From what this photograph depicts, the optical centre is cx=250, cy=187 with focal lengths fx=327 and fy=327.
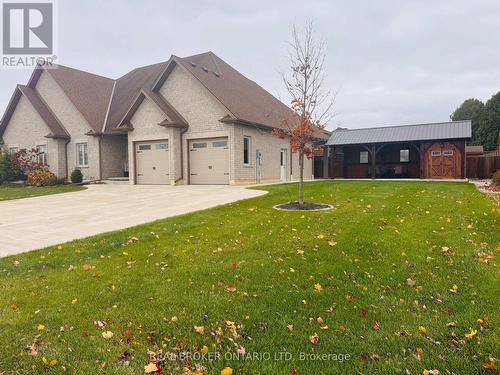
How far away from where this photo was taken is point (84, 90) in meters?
25.1

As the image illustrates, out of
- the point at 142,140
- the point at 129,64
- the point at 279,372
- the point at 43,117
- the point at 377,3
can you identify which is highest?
the point at 129,64

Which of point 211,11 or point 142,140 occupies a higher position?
point 211,11

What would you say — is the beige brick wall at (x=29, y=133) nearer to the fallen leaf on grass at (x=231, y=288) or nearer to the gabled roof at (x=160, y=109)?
the gabled roof at (x=160, y=109)

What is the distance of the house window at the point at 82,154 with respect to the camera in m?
23.7

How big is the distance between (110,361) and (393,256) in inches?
154

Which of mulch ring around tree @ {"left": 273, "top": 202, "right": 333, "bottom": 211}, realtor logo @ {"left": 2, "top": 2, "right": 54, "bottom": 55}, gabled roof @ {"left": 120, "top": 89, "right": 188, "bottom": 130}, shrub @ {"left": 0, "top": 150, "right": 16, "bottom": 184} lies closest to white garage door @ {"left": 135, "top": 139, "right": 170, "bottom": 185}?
gabled roof @ {"left": 120, "top": 89, "right": 188, "bottom": 130}

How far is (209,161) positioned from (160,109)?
4.29m

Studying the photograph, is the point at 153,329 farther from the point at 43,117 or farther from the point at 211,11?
the point at 43,117

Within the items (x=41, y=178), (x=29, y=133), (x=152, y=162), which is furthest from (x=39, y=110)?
(x=152, y=162)

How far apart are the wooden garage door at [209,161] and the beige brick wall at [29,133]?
36.6 feet

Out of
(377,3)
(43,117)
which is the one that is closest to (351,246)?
(377,3)

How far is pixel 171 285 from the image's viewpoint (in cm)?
399

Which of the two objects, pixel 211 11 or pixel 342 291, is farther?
pixel 211 11

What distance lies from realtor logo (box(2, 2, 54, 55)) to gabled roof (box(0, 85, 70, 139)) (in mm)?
6485
